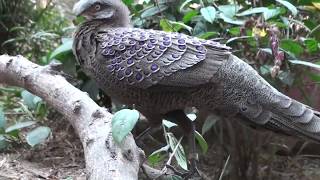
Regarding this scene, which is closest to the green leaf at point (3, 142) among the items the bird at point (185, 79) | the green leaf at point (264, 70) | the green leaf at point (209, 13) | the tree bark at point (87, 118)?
the tree bark at point (87, 118)

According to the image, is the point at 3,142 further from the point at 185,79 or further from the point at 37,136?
the point at 185,79

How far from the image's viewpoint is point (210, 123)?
2.23 meters

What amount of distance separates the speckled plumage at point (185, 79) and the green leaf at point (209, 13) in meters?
0.32

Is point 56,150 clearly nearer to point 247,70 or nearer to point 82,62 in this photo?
point 82,62

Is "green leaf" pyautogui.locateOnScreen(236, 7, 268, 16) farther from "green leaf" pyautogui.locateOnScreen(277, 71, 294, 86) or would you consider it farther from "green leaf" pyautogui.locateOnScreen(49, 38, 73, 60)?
"green leaf" pyautogui.locateOnScreen(49, 38, 73, 60)

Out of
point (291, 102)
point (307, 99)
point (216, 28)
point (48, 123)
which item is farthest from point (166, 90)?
point (48, 123)

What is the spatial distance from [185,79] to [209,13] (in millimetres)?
487

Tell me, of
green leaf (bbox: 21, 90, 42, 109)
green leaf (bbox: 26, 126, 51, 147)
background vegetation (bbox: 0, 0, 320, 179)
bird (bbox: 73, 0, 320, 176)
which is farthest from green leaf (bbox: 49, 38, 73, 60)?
bird (bbox: 73, 0, 320, 176)

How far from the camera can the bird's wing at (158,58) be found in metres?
1.81

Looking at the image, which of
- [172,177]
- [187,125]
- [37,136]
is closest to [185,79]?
[187,125]

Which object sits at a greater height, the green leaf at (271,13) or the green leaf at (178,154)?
the green leaf at (271,13)

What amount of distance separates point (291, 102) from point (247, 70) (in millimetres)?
175

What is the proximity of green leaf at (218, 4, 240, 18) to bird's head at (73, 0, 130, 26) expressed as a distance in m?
0.49

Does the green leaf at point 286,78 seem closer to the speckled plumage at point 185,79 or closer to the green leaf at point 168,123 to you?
the speckled plumage at point 185,79
